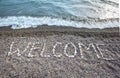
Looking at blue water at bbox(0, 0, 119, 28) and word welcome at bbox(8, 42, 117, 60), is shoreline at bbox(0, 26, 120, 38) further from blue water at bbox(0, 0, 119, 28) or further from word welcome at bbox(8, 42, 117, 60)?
word welcome at bbox(8, 42, 117, 60)

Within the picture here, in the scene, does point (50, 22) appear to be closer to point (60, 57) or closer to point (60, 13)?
point (60, 13)

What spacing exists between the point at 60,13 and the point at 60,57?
3.74 m

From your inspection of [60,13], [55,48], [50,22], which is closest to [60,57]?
[55,48]

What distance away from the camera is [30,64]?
502 cm

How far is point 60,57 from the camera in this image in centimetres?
529

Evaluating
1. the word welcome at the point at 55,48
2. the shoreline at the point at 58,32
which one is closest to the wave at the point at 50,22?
the shoreline at the point at 58,32

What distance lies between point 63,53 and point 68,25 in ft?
7.41

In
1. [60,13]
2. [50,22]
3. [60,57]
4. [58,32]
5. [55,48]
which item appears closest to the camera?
[60,57]

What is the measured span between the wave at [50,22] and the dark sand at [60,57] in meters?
0.58

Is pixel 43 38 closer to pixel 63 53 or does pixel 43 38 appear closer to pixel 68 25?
pixel 63 53

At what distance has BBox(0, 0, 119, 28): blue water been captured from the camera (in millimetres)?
7715

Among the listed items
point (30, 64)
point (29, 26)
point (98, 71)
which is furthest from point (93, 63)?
point (29, 26)

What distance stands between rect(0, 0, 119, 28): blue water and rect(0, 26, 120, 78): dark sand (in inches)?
31.6

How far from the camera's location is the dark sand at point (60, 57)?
4.71 meters
